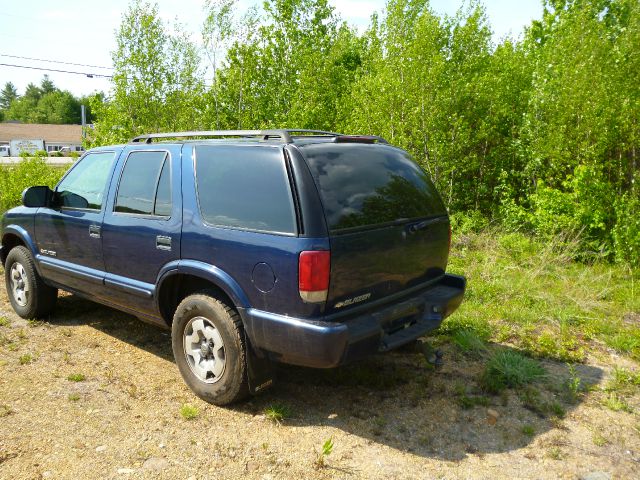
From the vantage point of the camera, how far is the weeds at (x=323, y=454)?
3.11 m

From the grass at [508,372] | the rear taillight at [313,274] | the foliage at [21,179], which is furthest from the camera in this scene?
the foliage at [21,179]

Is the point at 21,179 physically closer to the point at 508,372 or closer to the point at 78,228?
the point at 78,228

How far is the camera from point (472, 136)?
10664 mm

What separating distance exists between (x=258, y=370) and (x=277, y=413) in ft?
1.14

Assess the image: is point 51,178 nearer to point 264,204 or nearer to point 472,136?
point 472,136

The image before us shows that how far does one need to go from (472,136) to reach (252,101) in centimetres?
565

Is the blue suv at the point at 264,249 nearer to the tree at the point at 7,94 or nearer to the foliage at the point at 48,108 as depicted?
the foliage at the point at 48,108

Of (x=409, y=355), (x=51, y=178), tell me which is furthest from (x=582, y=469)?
(x=51, y=178)

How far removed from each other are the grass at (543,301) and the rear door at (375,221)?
1.37m

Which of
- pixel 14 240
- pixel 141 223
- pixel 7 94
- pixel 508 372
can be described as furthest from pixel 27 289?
pixel 7 94

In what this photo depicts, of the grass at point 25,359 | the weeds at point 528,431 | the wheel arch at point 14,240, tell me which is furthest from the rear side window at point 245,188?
the wheel arch at point 14,240

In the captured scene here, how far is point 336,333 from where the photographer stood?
3.09 m

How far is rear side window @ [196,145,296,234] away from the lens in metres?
3.32

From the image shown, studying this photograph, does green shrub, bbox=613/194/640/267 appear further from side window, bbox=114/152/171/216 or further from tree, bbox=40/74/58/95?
tree, bbox=40/74/58/95
